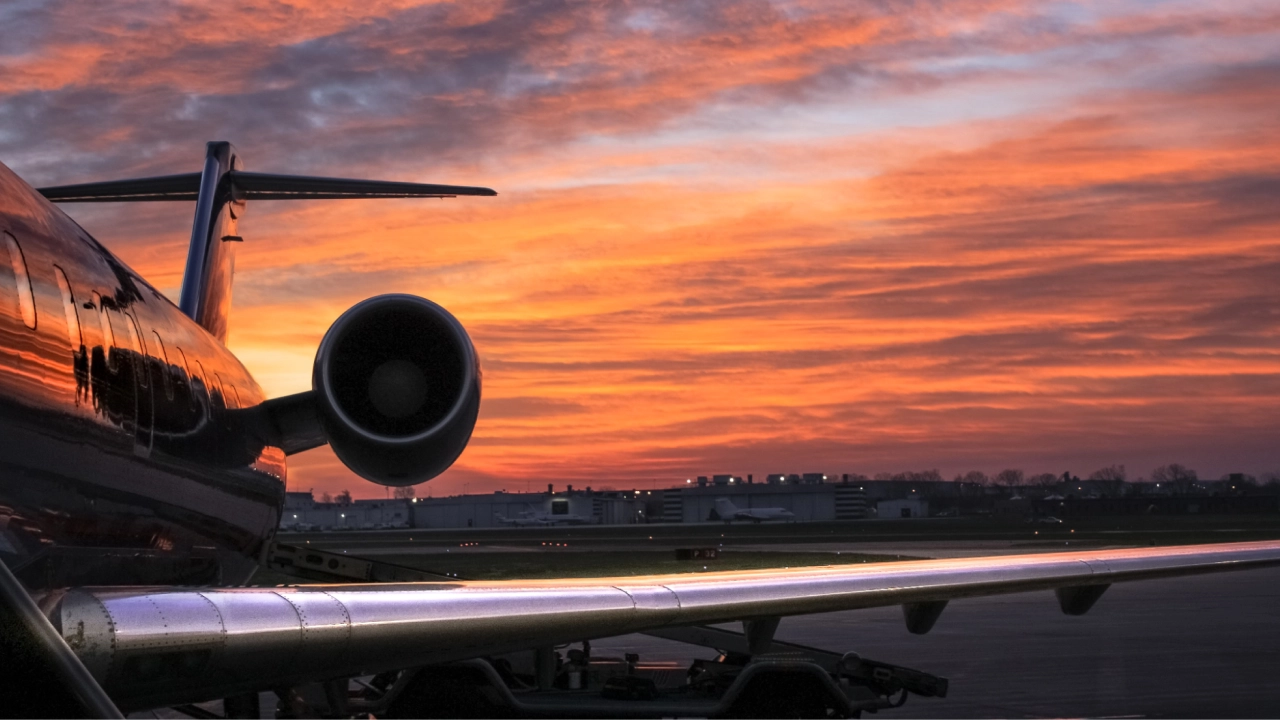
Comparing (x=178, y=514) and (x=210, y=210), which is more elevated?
(x=210, y=210)

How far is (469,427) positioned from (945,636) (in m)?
13.9

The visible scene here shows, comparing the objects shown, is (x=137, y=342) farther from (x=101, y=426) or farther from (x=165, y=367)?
(x=101, y=426)

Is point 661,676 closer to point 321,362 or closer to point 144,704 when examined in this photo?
point 321,362

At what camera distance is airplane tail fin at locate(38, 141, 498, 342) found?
13.8 m

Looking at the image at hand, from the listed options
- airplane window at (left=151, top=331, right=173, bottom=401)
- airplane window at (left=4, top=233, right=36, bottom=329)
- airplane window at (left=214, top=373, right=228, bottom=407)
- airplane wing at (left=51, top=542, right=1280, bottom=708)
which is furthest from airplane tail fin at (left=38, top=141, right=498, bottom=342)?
airplane window at (left=4, top=233, right=36, bottom=329)

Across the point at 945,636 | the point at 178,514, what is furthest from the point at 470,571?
the point at 178,514

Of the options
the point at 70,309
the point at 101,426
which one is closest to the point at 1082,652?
the point at 101,426

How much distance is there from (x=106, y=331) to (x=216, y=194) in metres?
8.00

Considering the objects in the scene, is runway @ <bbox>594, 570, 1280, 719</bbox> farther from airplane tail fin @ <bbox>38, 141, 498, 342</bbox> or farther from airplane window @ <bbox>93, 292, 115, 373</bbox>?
airplane window @ <bbox>93, 292, 115, 373</bbox>

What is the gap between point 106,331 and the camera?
6.66 m

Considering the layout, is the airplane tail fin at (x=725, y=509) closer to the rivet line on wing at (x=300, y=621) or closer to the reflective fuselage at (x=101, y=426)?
the reflective fuselage at (x=101, y=426)

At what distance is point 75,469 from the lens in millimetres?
5758

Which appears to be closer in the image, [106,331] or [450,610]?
[450,610]

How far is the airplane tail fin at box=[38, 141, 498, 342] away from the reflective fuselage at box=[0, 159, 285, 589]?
4433 mm
